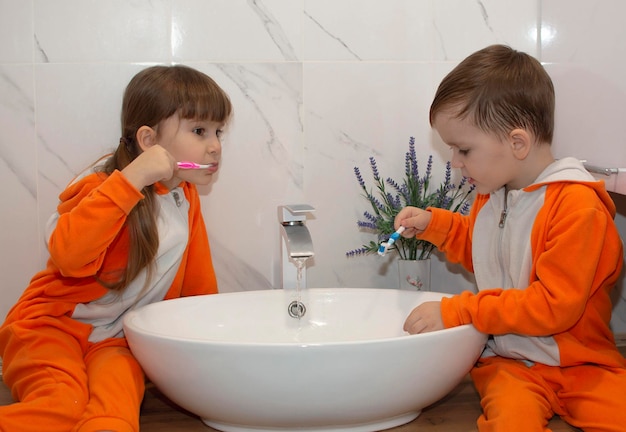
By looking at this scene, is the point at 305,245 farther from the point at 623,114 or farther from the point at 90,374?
the point at 623,114

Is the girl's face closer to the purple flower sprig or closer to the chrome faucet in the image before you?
the chrome faucet

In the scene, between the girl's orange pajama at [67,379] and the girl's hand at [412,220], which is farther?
the girl's hand at [412,220]

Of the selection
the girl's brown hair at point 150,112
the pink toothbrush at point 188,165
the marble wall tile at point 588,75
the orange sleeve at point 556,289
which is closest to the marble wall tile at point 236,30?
the girl's brown hair at point 150,112

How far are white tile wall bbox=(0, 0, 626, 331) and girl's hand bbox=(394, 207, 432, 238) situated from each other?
175mm

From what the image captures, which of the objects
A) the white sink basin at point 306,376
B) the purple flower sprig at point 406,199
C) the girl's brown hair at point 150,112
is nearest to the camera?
the white sink basin at point 306,376

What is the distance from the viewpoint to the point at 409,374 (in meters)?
1.06

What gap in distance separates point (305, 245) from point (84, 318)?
43 centimetres

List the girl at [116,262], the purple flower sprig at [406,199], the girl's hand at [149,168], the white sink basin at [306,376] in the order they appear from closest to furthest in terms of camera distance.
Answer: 1. the white sink basin at [306,376]
2. the girl at [116,262]
3. the girl's hand at [149,168]
4. the purple flower sprig at [406,199]

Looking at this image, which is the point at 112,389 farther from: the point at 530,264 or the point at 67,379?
the point at 530,264

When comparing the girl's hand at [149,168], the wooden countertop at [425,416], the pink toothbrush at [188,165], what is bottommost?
the wooden countertop at [425,416]

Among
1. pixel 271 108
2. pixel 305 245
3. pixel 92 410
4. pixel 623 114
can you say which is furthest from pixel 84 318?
pixel 623 114

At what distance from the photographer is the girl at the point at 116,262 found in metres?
1.13

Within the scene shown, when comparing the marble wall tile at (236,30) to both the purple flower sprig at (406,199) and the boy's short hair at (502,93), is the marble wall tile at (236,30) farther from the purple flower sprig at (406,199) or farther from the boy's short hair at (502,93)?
the boy's short hair at (502,93)

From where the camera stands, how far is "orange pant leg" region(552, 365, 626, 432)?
3.61ft
